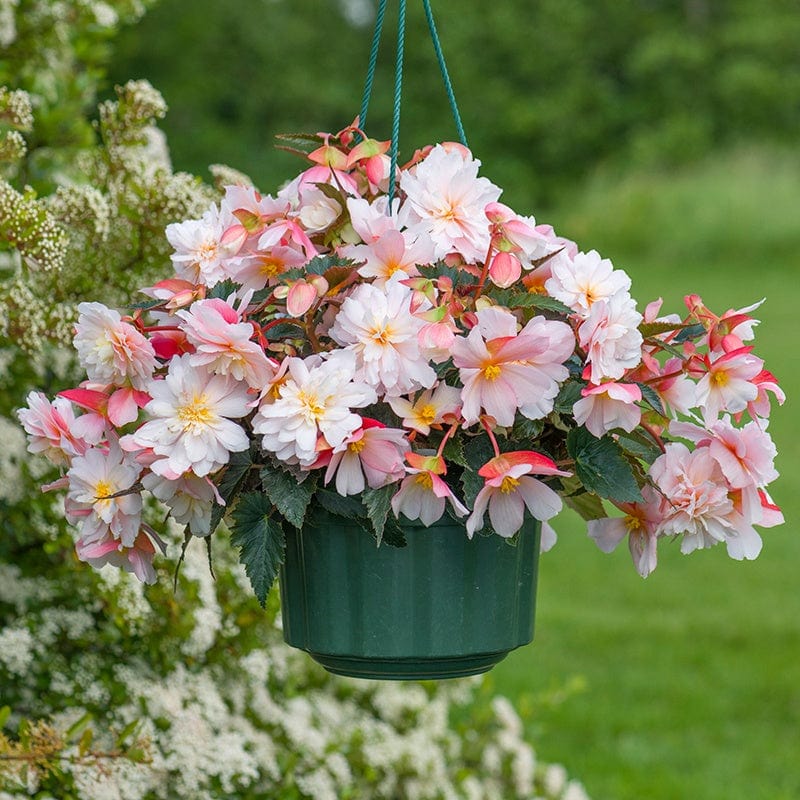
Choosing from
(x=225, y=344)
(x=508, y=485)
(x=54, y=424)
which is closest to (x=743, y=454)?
(x=508, y=485)

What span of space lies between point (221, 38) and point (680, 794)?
709 inches

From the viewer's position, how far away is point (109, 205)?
7.50 feet

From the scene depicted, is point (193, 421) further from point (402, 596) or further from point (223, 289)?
point (402, 596)

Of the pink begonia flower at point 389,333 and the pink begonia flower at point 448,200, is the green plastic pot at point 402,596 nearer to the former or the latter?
the pink begonia flower at point 389,333

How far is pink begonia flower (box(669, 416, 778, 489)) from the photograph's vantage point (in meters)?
1.50

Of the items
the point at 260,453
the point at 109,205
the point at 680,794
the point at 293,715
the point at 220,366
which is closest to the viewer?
the point at 220,366

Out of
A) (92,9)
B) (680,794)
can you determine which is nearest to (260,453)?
(92,9)

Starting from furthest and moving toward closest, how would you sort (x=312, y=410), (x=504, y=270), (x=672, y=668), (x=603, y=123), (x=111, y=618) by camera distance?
(x=603, y=123) → (x=672, y=668) → (x=111, y=618) → (x=504, y=270) → (x=312, y=410)

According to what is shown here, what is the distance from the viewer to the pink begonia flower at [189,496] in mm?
1467

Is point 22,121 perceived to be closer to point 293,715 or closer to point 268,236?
point 268,236

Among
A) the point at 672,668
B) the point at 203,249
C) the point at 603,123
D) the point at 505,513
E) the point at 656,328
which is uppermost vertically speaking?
the point at 603,123

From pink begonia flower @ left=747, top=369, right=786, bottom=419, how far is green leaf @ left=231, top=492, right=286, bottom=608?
0.61 m

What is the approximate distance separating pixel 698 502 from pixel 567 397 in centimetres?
20

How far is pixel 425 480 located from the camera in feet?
4.75
